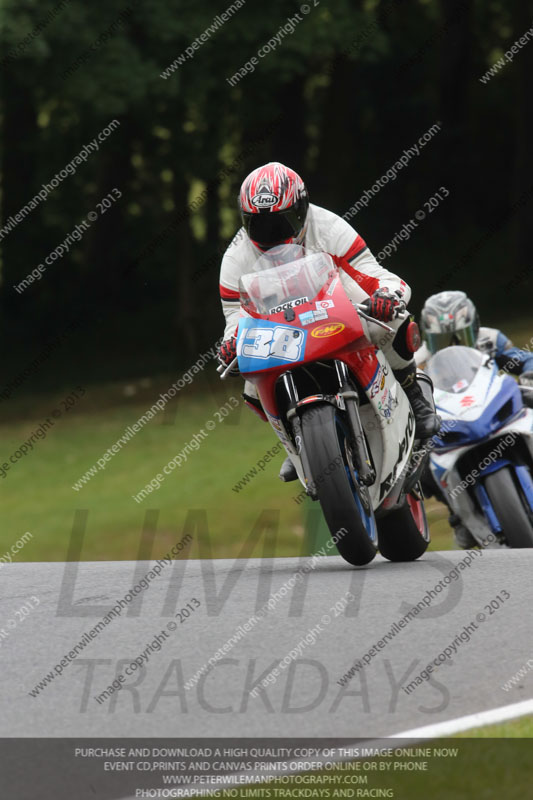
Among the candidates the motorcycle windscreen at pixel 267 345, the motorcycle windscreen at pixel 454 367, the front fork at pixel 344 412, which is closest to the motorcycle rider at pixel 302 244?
the motorcycle windscreen at pixel 267 345

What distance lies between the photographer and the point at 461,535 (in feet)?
29.1

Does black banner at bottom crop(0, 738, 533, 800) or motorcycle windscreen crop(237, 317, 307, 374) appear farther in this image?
motorcycle windscreen crop(237, 317, 307, 374)

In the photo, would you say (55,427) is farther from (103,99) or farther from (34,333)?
(34,333)

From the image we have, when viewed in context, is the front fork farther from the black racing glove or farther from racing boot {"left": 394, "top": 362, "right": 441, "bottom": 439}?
racing boot {"left": 394, "top": 362, "right": 441, "bottom": 439}

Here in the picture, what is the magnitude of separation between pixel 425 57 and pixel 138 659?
30726 mm

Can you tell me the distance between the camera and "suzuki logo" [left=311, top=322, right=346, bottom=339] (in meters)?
6.47

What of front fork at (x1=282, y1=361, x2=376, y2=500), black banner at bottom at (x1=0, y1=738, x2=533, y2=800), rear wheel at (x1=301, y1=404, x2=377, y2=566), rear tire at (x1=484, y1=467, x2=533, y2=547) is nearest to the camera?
black banner at bottom at (x1=0, y1=738, x2=533, y2=800)

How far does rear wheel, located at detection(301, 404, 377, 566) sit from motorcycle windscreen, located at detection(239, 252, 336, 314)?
594mm

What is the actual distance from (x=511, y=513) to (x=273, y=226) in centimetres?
252

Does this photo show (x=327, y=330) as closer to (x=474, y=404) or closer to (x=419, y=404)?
(x=419, y=404)

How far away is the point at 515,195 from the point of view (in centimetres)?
2925

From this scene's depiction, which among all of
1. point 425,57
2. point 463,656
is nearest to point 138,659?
point 463,656

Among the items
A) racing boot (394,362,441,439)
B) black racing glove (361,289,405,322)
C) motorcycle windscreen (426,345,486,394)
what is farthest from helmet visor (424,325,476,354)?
black racing glove (361,289,405,322)

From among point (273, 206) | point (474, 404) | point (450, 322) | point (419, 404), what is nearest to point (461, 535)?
point (474, 404)
